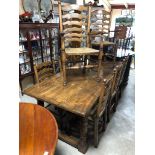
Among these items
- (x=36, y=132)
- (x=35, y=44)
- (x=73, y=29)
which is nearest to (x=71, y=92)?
(x=36, y=132)

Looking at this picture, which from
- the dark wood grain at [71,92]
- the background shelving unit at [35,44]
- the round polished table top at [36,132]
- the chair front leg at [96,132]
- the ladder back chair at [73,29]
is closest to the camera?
the round polished table top at [36,132]

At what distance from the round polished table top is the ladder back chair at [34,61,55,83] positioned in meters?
0.62

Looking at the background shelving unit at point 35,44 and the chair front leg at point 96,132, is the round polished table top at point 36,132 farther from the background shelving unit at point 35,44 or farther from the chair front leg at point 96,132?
the background shelving unit at point 35,44

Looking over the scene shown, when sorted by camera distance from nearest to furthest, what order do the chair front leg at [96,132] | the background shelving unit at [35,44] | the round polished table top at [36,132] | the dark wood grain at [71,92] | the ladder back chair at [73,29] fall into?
the round polished table top at [36,132] < the dark wood grain at [71,92] < the chair front leg at [96,132] < the ladder back chair at [73,29] < the background shelving unit at [35,44]

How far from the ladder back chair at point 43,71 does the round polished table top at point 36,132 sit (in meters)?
0.62

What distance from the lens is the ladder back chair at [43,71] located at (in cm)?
198

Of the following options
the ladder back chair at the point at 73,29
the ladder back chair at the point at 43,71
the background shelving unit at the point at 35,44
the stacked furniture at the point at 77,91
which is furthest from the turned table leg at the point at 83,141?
the background shelving unit at the point at 35,44

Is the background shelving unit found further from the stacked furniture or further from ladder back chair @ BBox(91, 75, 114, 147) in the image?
ladder back chair @ BBox(91, 75, 114, 147)

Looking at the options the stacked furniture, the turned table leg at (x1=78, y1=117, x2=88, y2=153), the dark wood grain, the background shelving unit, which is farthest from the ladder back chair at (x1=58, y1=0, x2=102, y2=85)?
the background shelving unit

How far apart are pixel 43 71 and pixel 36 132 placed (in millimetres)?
1093
